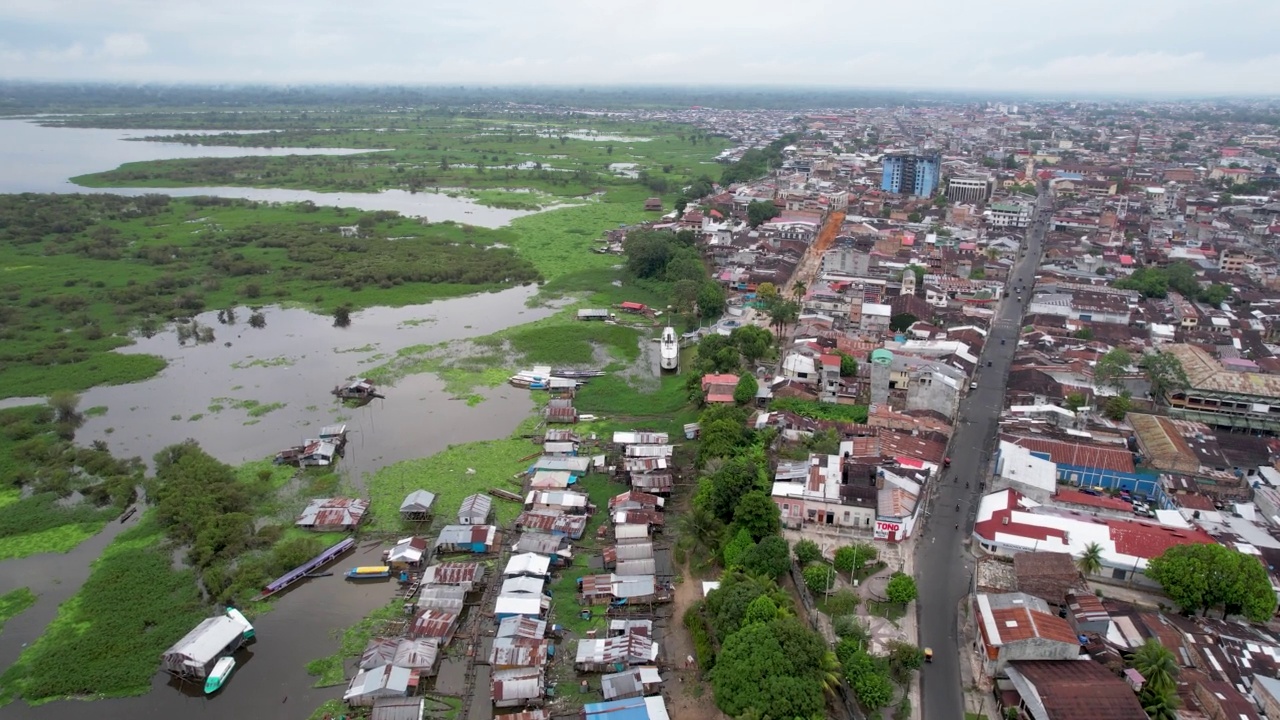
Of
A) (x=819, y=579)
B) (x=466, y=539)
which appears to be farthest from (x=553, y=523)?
(x=819, y=579)

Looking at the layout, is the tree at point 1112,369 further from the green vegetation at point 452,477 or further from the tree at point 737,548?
the green vegetation at point 452,477

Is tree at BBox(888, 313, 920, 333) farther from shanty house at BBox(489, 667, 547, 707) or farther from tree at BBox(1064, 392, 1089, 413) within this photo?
shanty house at BBox(489, 667, 547, 707)

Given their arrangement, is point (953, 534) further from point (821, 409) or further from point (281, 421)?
point (281, 421)

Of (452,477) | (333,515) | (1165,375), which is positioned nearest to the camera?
(333,515)

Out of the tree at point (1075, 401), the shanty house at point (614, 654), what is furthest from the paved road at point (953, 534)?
the shanty house at point (614, 654)

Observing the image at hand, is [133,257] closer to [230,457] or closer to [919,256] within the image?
[230,457]

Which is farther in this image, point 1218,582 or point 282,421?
point 282,421
